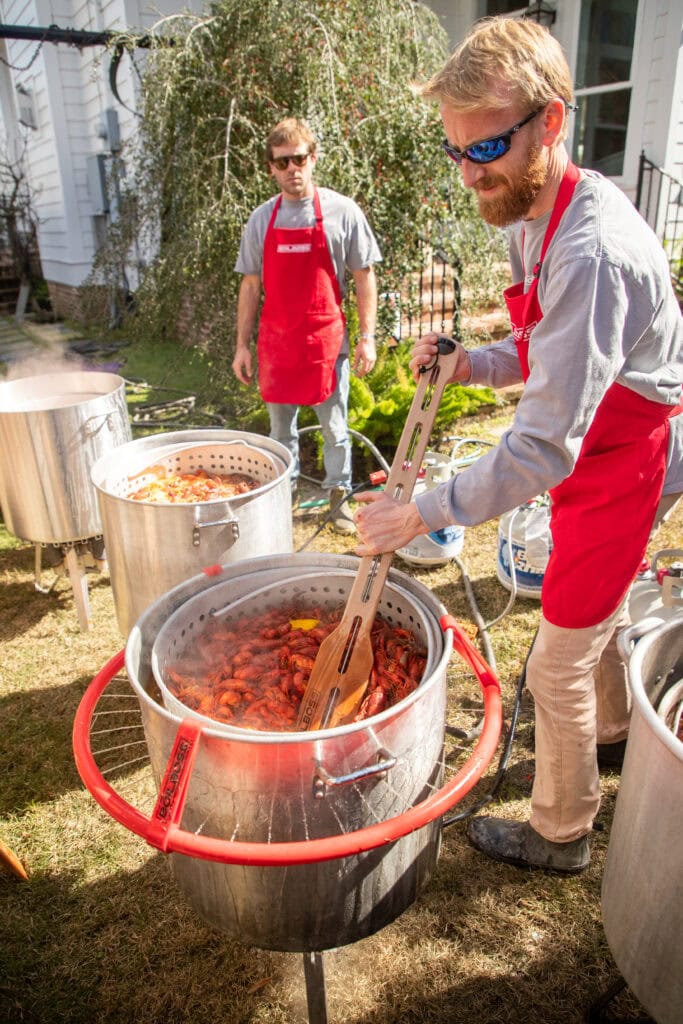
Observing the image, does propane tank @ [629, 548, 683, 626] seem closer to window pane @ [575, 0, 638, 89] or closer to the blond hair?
the blond hair

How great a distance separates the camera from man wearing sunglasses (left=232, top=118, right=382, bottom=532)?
4.36 metres

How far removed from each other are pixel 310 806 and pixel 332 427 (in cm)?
356

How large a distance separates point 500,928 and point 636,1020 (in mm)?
439

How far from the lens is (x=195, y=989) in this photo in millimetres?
2098

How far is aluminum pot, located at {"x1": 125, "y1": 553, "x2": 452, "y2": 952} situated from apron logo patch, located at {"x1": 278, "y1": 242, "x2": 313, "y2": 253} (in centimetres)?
322

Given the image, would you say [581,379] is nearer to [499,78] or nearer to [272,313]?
[499,78]

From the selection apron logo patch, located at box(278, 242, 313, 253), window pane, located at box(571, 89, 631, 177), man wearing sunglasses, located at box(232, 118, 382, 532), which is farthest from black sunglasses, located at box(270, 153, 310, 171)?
window pane, located at box(571, 89, 631, 177)

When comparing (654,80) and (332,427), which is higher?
(654,80)

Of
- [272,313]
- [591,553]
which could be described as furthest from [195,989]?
[272,313]

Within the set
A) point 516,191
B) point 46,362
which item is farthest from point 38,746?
point 46,362

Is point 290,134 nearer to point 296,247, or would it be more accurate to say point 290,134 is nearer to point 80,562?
point 296,247

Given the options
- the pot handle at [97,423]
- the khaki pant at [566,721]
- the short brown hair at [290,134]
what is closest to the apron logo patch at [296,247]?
the short brown hair at [290,134]

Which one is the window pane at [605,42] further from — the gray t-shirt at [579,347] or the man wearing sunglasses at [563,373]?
the gray t-shirt at [579,347]

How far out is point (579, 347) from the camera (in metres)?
1.48
